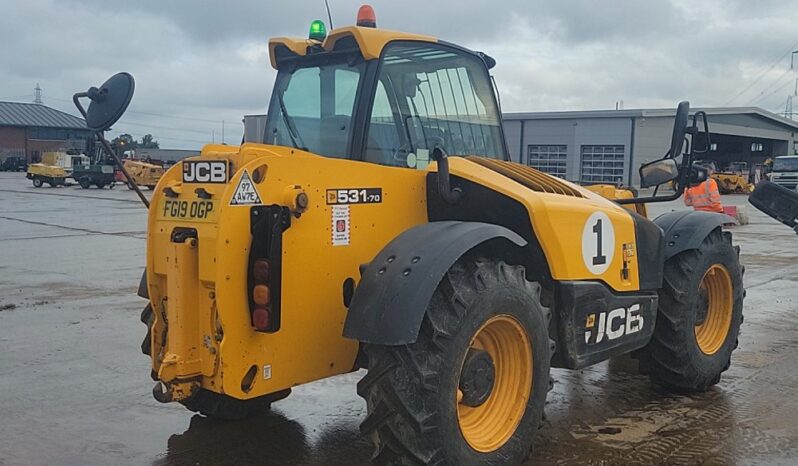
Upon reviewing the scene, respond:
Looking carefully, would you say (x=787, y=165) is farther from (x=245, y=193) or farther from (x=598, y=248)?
(x=245, y=193)

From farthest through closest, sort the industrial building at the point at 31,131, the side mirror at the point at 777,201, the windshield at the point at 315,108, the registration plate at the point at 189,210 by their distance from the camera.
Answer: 1. the industrial building at the point at 31,131
2. the side mirror at the point at 777,201
3. the windshield at the point at 315,108
4. the registration plate at the point at 189,210

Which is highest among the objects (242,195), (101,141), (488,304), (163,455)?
(101,141)

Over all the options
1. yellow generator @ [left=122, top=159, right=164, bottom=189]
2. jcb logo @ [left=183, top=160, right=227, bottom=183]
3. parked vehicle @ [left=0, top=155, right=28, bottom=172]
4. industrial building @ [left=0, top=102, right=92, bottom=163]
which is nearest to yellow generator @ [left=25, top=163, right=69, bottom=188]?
yellow generator @ [left=122, top=159, right=164, bottom=189]

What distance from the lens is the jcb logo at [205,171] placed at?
369cm

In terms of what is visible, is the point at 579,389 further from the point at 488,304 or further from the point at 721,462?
the point at 488,304

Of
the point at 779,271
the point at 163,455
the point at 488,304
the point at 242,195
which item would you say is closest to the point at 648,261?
the point at 488,304

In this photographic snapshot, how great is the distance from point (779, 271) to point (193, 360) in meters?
11.2

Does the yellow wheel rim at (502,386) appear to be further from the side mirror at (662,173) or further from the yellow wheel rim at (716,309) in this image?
the yellow wheel rim at (716,309)

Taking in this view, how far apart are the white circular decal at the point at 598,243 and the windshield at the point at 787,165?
3792 centimetres

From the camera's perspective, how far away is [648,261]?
5117 mm

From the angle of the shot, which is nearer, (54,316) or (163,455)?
(163,455)

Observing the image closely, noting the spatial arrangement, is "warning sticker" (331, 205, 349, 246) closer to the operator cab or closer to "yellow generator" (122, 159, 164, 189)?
the operator cab

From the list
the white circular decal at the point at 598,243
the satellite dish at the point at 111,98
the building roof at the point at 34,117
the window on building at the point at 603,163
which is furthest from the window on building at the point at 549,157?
the building roof at the point at 34,117

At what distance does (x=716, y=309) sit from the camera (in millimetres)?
5949
